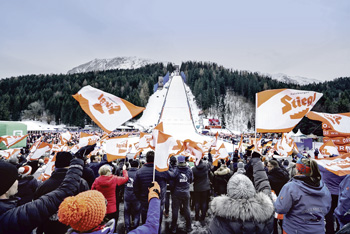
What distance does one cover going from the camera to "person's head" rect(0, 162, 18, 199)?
1.44 metres

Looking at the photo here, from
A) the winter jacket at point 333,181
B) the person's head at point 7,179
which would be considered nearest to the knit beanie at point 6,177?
the person's head at point 7,179

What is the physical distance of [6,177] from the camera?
1464 mm

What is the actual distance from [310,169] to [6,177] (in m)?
3.09

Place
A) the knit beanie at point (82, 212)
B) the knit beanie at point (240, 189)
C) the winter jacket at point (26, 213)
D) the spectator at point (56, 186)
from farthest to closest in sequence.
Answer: the spectator at point (56, 186) → the knit beanie at point (240, 189) → the winter jacket at point (26, 213) → the knit beanie at point (82, 212)

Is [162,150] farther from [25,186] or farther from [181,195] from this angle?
[25,186]

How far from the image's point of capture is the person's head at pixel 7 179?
144 cm

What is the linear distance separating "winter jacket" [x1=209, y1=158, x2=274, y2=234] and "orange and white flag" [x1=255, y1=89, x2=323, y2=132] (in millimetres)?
1915

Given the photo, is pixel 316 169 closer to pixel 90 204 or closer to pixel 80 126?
pixel 90 204

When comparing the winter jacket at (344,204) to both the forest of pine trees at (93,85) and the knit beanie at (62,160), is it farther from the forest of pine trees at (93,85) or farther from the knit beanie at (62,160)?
the forest of pine trees at (93,85)

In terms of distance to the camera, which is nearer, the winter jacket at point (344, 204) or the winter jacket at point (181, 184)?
the winter jacket at point (344, 204)

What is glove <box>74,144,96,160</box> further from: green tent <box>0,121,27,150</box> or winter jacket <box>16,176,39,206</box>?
green tent <box>0,121,27,150</box>

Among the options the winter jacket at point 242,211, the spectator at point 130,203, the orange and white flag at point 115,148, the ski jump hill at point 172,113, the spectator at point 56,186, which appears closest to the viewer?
the winter jacket at point 242,211

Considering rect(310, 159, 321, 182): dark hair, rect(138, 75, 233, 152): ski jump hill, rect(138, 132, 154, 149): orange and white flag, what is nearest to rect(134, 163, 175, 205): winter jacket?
rect(138, 132, 154, 149): orange and white flag

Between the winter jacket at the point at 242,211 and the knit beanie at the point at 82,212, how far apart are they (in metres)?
0.99
